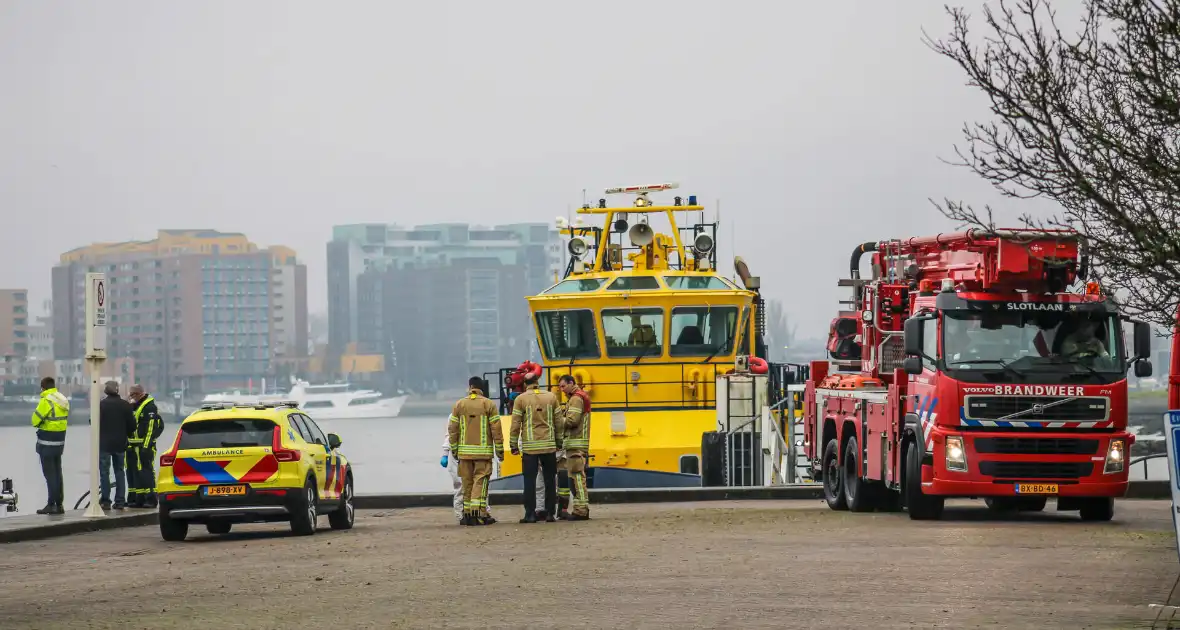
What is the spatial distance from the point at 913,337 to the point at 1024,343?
1.29 meters

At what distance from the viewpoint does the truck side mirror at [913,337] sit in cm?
2116

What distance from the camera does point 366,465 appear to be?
108562 millimetres

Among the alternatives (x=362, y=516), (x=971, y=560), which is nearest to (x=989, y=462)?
(x=971, y=560)

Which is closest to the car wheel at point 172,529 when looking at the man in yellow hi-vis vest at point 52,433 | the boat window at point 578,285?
the man in yellow hi-vis vest at point 52,433

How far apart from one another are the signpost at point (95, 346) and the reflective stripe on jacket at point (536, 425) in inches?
224

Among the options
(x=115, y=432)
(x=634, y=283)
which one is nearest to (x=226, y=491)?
(x=115, y=432)

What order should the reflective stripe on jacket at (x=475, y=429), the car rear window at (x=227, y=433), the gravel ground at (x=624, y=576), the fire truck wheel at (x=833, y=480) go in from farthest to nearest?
the fire truck wheel at (x=833, y=480)
the reflective stripe on jacket at (x=475, y=429)
the car rear window at (x=227, y=433)
the gravel ground at (x=624, y=576)

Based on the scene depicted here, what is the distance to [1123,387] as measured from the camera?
21266mm

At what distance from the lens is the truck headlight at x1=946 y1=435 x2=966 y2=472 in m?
21.0

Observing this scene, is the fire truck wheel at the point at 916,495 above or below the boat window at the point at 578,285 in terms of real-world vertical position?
below

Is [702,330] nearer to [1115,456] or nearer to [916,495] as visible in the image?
[916,495]

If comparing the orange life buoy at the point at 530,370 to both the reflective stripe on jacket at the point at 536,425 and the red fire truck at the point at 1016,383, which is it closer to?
the reflective stripe on jacket at the point at 536,425

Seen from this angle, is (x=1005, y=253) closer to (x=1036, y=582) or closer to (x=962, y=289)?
(x=962, y=289)

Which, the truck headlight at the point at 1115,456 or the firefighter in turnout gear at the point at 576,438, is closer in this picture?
the truck headlight at the point at 1115,456
